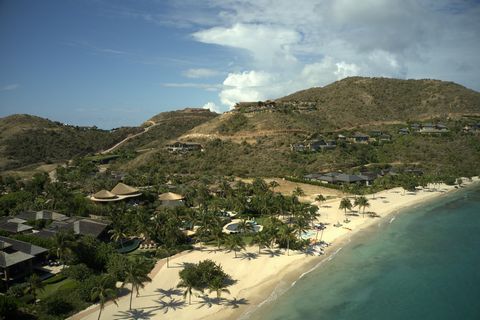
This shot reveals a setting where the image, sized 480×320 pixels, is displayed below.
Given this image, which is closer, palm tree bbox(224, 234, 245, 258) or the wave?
the wave

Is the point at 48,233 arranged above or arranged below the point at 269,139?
below

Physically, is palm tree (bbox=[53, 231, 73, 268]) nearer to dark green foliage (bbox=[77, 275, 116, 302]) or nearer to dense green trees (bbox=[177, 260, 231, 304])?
dark green foliage (bbox=[77, 275, 116, 302])

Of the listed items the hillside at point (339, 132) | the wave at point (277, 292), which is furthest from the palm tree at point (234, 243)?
the hillside at point (339, 132)

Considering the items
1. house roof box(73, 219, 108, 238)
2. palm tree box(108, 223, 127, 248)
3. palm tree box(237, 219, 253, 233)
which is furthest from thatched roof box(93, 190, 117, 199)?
palm tree box(237, 219, 253, 233)

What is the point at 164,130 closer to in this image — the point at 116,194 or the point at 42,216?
the point at 116,194

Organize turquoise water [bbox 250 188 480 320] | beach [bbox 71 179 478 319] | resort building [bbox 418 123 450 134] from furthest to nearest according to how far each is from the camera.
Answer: resort building [bbox 418 123 450 134] → turquoise water [bbox 250 188 480 320] → beach [bbox 71 179 478 319]

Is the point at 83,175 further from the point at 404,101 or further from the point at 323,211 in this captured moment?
the point at 404,101

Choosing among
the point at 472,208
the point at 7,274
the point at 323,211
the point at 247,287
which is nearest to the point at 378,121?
the point at 472,208
